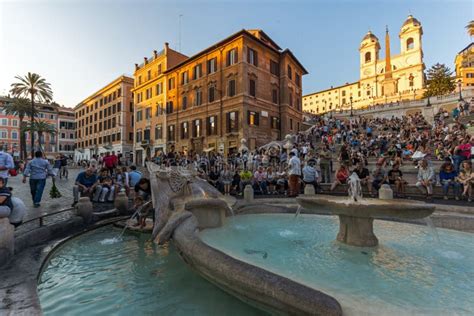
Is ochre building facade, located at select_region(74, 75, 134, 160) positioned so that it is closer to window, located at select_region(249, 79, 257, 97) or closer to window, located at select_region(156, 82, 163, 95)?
window, located at select_region(156, 82, 163, 95)

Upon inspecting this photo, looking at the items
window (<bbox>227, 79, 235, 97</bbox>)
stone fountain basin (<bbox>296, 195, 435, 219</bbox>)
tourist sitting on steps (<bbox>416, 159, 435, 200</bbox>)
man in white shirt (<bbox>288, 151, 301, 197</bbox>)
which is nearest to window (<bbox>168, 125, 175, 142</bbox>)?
window (<bbox>227, 79, 235, 97</bbox>)

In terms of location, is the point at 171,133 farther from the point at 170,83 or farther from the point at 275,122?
the point at 275,122

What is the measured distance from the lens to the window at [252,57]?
94.8 ft

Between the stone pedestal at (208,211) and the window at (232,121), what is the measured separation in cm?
2227

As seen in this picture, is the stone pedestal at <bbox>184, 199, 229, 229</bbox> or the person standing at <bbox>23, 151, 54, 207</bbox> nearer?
the stone pedestal at <bbox>184, 199, 229, 229</bbox>

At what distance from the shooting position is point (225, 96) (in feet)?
98.4

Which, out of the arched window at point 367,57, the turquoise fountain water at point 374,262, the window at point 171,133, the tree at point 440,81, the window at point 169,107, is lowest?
the turquoise fountain water at point 374,262

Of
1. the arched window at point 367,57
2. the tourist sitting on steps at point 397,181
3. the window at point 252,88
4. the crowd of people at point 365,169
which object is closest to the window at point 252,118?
the window at point 252,88

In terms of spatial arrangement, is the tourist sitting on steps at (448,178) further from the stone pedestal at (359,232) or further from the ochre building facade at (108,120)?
the ochre building facade at (108,120)

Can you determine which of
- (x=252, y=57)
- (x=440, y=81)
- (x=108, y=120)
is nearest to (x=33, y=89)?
(x=108, y=120)

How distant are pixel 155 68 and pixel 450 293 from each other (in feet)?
144

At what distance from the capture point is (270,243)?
17.4 feet

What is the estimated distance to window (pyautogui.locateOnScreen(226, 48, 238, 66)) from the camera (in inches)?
1141

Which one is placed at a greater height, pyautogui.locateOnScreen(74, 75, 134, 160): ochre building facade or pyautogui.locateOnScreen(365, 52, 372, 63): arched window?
pyautogui.locateOnScreen(365, 52, 372, 63): arched window
